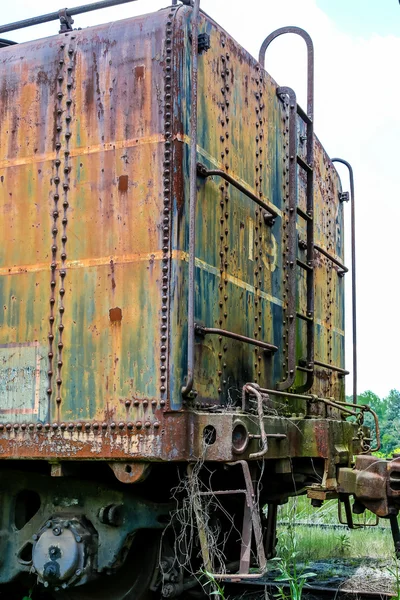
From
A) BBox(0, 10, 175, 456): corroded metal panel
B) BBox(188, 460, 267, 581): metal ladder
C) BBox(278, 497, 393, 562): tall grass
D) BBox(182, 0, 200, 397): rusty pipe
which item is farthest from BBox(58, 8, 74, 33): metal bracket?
BBox(278, 497, 393, 562): tall grass

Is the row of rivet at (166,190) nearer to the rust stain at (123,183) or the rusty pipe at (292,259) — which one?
the rust stain at (123,183)

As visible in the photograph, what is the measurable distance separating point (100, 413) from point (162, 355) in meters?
0.56

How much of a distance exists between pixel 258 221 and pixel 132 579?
2900 mm

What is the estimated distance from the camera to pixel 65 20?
581cm

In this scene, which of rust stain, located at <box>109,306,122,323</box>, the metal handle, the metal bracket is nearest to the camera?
rust stain, located at <box>109,306,122,323</box>

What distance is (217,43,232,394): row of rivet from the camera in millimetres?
5562

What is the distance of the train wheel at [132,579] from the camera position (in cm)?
566

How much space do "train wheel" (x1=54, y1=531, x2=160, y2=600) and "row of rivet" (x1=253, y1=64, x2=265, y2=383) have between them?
1459mm

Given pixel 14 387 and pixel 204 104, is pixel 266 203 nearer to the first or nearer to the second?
pixel 204 104

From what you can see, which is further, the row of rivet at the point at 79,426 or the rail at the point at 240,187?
the rail at the point at 240,187

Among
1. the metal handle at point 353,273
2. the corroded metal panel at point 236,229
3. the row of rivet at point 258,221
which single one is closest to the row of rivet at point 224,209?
the corroded metal panel at point 236,229

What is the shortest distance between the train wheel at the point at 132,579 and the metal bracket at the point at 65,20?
370cm

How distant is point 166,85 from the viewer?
5137 mm

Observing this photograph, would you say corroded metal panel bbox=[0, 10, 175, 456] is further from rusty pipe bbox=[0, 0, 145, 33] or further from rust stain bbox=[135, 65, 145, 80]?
rusty pipe bbox=[0, 0, 145, 33]
